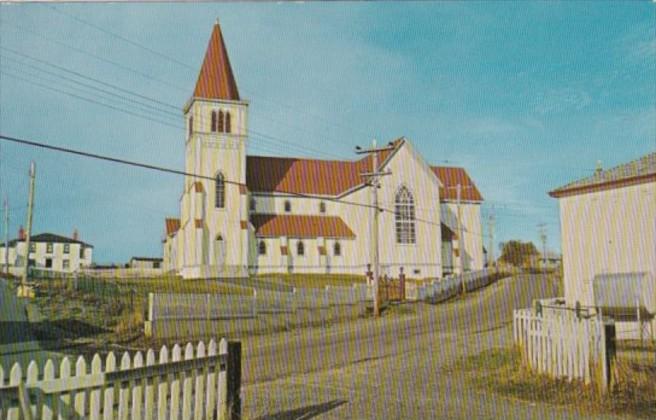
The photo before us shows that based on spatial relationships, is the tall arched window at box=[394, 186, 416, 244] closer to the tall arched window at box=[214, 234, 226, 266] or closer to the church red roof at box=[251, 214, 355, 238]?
the church red roof at box=[251, 214, 355, 238]

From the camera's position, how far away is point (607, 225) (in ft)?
34.7

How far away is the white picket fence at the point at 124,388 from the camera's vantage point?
3.58m

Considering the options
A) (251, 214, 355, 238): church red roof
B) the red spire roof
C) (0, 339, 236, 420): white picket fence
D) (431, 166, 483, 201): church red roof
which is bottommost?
(0, 339, 236, 420): white picket fence

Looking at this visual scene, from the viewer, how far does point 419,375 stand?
27.8 feet

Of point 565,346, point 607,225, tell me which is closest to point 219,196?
point 607,225

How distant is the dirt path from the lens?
20.1 ft

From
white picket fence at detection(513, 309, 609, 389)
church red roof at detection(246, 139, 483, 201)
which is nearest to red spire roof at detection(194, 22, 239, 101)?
church red roof at detection(246, 139, 483, 201)

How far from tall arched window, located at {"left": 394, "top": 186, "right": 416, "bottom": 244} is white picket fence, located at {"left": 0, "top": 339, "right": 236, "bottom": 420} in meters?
33.2

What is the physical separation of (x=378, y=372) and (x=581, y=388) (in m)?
3.11

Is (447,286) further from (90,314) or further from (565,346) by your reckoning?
(565,346)

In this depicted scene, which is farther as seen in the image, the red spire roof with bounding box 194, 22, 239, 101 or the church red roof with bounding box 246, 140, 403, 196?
the church red roof with bounding box 246, 140, 403, 196

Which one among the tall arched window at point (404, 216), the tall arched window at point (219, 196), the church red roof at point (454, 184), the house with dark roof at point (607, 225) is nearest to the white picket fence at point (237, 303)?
the house with dark roof at point (607, 225)

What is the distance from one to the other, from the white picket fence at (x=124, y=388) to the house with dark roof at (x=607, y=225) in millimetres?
7032

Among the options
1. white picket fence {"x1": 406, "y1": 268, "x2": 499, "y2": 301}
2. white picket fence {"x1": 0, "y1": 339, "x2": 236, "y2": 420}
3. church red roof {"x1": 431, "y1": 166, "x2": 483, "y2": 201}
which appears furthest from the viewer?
church red roof {"x1": 431, "y1": 166, "x2": 483, "y2": 201}
